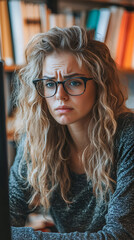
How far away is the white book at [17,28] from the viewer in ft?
5.06

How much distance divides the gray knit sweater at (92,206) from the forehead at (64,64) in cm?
24

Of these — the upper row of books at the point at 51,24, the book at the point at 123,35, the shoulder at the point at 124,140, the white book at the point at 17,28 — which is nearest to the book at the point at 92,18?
the upper row of books at the point at 51,24

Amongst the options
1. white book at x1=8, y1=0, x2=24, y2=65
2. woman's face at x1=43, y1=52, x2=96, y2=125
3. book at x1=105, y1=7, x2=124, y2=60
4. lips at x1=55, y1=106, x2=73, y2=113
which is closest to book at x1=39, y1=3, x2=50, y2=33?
white book at x1=8, y1=0, x2=24, y2=65

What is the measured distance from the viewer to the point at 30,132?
1064 millimetres

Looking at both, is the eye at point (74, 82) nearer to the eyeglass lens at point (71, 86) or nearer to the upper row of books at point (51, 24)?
the eyeglass lens at point (71, 86)

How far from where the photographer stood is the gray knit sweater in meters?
0.74

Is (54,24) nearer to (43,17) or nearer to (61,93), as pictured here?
(43,17)

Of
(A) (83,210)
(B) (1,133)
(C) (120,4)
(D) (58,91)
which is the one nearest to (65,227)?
(A) (83,210)

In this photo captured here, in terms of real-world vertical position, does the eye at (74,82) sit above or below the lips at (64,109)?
above

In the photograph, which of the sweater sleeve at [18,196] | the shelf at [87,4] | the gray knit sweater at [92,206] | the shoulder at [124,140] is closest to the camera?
the gray knit sweater at [92,206]

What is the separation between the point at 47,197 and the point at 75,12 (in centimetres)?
131

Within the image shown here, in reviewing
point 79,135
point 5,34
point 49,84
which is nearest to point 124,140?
point 79,135

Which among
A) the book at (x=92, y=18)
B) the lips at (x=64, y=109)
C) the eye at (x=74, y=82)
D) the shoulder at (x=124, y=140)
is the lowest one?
the shoulder at (x=124, y=140)

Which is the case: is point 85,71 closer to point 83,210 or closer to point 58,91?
point 58,91
